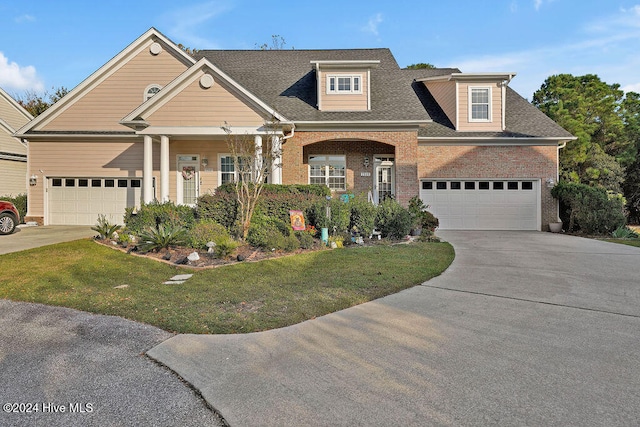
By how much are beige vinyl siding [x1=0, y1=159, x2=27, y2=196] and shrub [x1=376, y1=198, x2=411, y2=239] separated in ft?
58.1

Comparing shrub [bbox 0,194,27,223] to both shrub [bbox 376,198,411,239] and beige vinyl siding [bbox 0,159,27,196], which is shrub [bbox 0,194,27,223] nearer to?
beige vinyl siding [bbox 0,159,27,196]

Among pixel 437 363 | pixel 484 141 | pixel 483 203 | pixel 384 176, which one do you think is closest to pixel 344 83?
pixel 384 176

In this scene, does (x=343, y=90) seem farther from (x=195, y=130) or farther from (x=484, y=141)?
(x=484, y=141)

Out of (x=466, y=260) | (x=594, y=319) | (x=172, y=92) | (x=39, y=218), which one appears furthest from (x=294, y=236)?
(x=39, y=218)

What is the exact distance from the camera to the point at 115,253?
8.92 metres

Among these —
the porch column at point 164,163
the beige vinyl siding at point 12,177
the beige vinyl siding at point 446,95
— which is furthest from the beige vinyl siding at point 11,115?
the beige vinyl siding at point 446,95

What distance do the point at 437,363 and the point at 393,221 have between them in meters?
8.34

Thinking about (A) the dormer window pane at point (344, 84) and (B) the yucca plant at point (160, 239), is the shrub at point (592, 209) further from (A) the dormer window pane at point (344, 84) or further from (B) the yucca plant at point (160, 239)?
(B) the yucca plant at point (160, 239)

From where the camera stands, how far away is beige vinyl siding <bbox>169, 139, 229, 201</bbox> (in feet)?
51.2

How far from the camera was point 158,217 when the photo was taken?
10977 millimetres

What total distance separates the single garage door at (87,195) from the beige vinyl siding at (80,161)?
0.90 feet

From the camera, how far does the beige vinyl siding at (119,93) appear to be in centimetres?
1603

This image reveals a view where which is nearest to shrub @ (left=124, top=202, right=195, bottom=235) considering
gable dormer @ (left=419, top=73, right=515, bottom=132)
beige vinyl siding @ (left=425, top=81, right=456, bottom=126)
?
gable dormer @ (left=419, top=73, right=515, bottom=132)

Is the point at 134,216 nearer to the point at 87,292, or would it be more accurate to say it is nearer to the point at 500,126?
the point at 87,292
